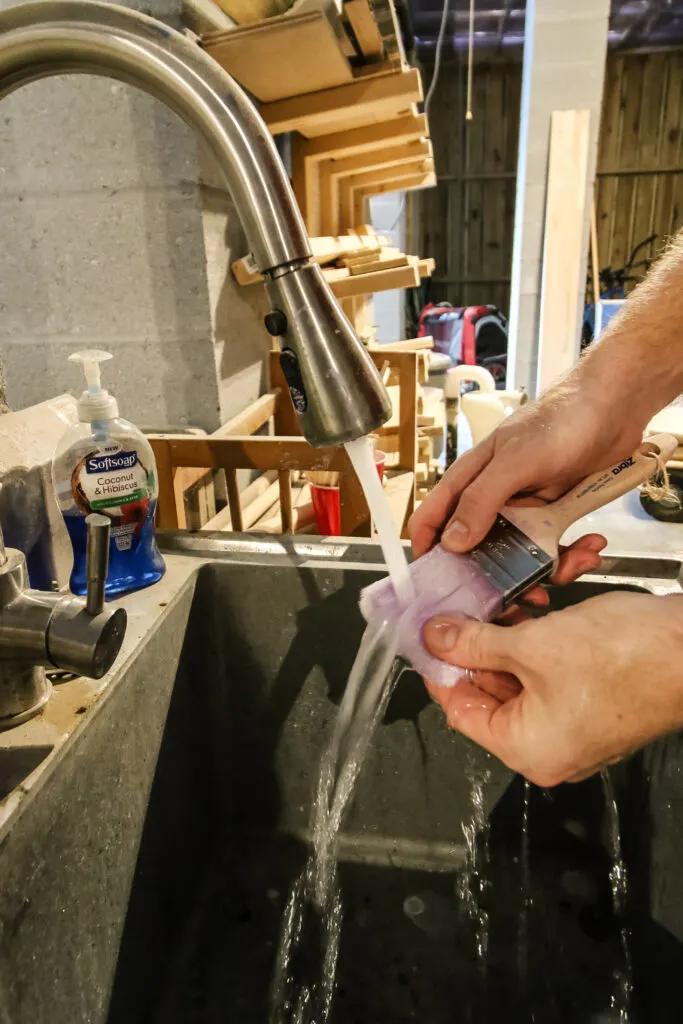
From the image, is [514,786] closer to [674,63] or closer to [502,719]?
[502,719]

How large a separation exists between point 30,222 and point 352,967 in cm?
142

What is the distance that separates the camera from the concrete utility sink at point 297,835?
677 millimetres

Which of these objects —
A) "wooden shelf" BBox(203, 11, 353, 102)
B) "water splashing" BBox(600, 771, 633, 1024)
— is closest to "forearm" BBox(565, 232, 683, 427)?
"water splashing" BBox(600, 771, 633, 1024)

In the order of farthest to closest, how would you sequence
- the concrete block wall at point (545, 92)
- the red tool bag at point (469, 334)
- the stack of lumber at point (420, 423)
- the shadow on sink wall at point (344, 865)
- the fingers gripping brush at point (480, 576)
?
the red tool bag at point (469, 334) → the concrete block wall at point (545, 92) → the stack of lumber at point (420, 423) → the shadow on sink wall at point (344, 865) → the fingers gripping brush at point (480, 576)

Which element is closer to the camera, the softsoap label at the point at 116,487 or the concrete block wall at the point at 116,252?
the softsoap label at the point at 116,487

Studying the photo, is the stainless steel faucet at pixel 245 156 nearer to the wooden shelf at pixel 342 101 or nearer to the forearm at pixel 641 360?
the forearm at pixel 641 360

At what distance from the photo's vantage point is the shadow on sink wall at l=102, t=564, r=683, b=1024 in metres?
0.76

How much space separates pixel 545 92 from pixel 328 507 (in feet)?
10.6

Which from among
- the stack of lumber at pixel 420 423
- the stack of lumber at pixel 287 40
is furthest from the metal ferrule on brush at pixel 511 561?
the stack of lumber at pixel 420 423

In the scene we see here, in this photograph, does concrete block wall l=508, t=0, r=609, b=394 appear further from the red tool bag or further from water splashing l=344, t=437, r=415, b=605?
water splashing l=344, t=437, r=415, b=605

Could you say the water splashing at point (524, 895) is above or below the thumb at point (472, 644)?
below

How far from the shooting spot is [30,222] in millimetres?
1396

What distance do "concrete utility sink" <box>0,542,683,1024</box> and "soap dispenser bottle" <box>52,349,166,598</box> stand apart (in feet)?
0.18

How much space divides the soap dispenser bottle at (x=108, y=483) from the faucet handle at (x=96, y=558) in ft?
0.81
